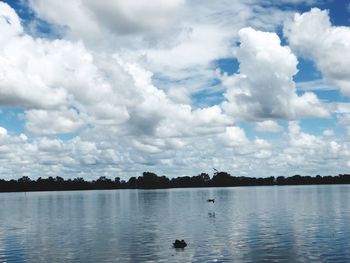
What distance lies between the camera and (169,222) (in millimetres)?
99750

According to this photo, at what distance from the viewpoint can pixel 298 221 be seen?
96250 millimetres

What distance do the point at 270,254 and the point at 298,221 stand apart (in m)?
41.4

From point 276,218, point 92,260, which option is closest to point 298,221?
point 276,218

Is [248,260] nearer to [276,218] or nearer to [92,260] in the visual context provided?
[92,260]

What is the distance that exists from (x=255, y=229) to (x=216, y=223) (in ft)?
44.0

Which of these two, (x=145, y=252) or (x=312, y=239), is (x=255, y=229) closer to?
(x=312, y=239)

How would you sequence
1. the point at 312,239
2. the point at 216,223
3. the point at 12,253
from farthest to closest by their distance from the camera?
1. the point at 216,223
2. the point at 312,239
3. the point at 12,253

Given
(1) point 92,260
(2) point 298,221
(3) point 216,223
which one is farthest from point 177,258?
(2) point 298,221

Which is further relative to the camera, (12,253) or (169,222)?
(169,222)

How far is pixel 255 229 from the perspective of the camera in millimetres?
83188

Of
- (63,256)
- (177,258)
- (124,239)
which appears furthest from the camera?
(124,239)

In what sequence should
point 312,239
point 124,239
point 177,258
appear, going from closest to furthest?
point 177,258 → point 312,239 → point 124,239

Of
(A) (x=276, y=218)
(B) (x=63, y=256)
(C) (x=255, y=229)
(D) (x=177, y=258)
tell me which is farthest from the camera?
(A) (x=276, y=218)

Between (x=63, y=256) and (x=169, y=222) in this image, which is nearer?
(x=63, y=256)
